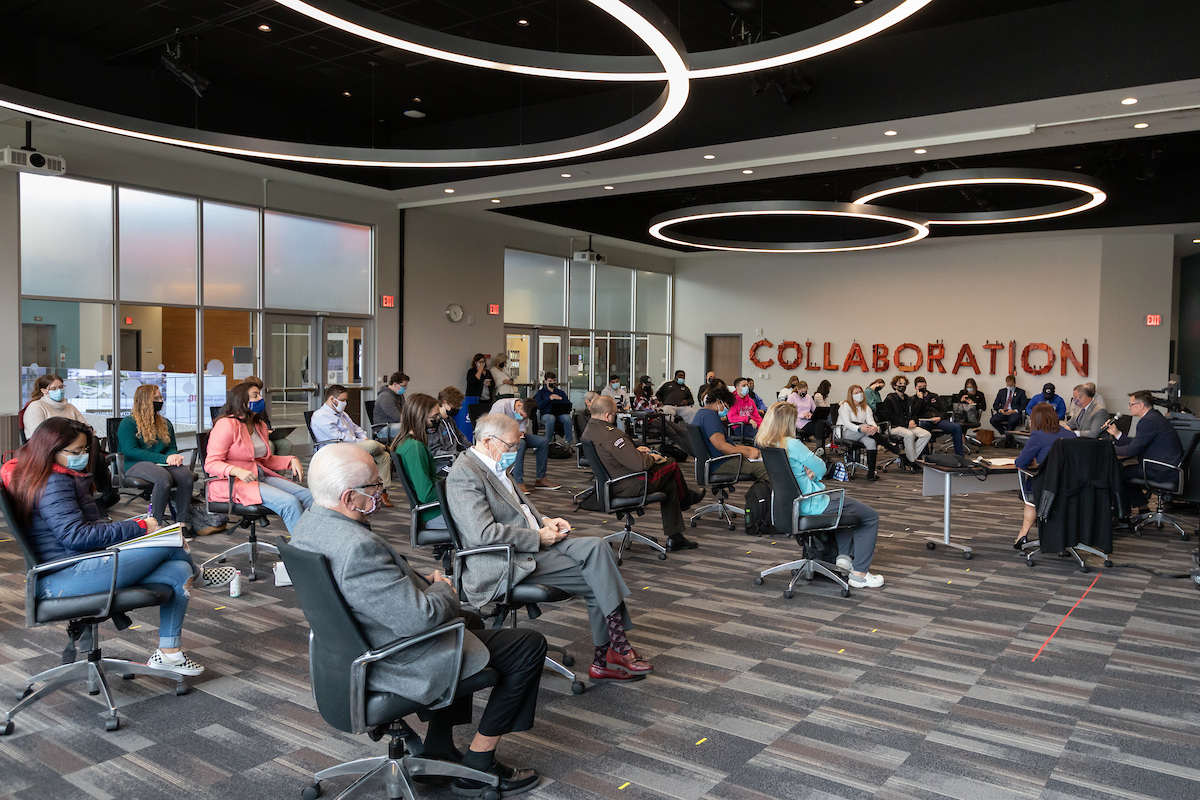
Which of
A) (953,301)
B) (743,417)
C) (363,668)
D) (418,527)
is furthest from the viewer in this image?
(953,301)

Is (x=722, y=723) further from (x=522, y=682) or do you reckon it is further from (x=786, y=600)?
(x=786, y=600)

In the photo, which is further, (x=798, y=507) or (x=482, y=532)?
(x=798, y=507)

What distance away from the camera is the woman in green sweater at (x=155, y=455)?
6.18m

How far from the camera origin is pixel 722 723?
135 inches

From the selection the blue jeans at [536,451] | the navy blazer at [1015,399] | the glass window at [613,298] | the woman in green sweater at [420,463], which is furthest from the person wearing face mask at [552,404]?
the navy blazer at [1015,399]

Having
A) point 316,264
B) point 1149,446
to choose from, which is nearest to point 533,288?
point 316,264

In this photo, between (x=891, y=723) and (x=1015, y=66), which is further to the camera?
(x=1015, y=66)

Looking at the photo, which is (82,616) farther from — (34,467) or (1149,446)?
(1149,446)

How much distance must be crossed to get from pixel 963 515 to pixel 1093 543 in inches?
97.2

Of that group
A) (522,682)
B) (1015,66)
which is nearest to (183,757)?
(522,682)

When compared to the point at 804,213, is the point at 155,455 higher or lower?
lower

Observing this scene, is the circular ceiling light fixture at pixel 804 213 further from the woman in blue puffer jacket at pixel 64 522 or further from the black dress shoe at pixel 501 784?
the black dress shoe at pixel 501 784

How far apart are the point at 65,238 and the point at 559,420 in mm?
6953

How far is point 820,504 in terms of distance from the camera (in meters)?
5.39
